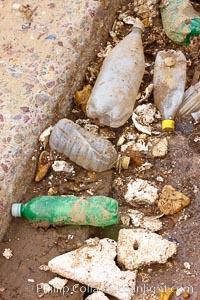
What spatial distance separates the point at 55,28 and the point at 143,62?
383 millimetres

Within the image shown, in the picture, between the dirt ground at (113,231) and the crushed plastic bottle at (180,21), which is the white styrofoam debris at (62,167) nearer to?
the dirt ground at (113,231)

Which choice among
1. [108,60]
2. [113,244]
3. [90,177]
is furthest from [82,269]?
[108,60]

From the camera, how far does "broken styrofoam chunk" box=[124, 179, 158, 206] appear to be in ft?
7.56

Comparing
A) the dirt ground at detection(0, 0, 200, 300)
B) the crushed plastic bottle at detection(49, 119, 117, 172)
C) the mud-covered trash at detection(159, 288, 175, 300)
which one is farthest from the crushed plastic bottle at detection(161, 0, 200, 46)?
the mud-covered trash at detection(159, 288, 175, 300)

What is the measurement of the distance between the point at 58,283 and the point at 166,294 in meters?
0.35

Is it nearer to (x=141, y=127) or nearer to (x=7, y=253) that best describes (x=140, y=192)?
(x=141, y=127)

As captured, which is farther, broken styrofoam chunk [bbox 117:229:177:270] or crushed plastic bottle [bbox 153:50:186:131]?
crushed plastic bottle [bbox 153:50:186:131]

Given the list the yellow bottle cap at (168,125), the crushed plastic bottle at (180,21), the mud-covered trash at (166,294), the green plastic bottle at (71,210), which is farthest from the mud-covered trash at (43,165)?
the crushed plastic bottle at (180,21)

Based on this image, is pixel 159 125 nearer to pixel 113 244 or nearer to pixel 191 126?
pixel 191 126

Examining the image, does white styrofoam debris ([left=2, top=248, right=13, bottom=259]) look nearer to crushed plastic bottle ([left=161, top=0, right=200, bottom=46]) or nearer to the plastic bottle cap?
the plastic bottle cap

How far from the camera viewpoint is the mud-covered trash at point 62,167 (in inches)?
94.5

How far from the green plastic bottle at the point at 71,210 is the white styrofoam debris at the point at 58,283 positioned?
21 centimetres

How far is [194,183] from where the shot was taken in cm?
236

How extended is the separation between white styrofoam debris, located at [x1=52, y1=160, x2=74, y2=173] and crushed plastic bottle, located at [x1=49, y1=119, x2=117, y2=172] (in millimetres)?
28
